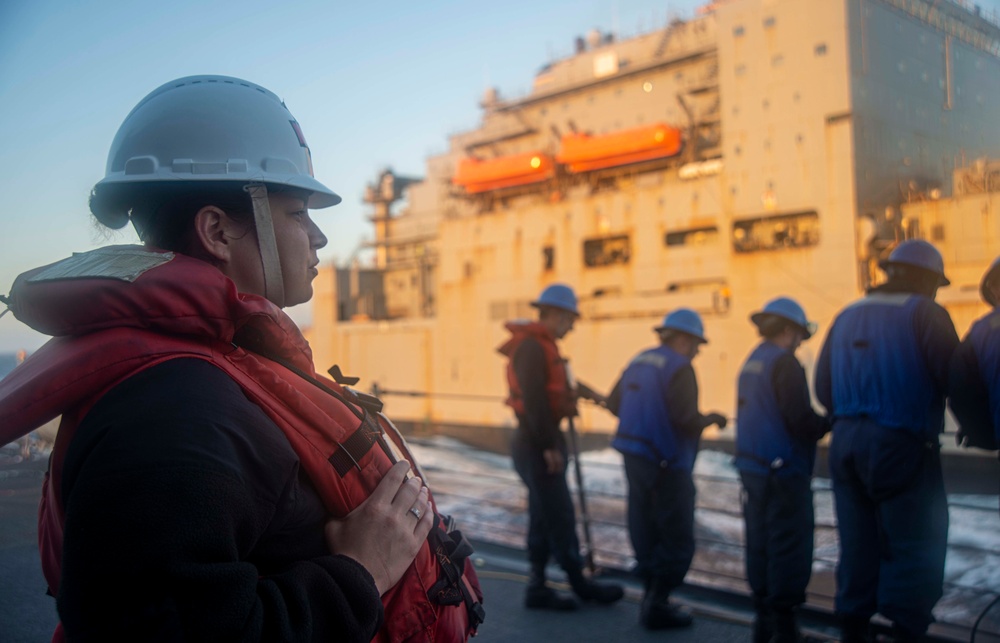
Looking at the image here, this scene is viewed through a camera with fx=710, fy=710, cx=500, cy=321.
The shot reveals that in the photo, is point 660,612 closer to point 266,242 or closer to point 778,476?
point 778,476

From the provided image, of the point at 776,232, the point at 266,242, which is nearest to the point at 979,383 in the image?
the point at 266,242

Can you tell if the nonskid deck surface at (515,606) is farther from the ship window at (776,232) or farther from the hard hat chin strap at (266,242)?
the ship window at (776,232)

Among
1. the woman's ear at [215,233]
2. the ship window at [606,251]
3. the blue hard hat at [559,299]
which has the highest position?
the ship window at [606,251]

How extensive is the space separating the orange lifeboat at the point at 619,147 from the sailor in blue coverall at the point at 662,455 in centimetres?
1107

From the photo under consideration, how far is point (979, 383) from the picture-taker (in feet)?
9.17

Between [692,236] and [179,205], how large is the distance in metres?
13.8

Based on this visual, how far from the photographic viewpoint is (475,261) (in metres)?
17.2

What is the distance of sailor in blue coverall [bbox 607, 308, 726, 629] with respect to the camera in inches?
150

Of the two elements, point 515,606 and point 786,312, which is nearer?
point 786,312

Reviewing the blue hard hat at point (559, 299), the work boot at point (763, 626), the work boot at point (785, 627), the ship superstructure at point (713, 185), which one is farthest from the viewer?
the ship superstructure at point (713, 185)

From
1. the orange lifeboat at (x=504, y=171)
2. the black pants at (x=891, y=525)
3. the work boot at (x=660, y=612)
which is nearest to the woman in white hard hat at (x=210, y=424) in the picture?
the black pants at (x=891, y=525)

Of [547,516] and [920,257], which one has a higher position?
[920,257]

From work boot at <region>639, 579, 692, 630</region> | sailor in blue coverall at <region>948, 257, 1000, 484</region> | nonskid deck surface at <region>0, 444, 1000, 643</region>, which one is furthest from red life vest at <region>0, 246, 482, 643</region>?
work boot at <region>639, 579, 692, 630</region>

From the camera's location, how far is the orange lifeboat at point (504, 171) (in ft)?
53.6
